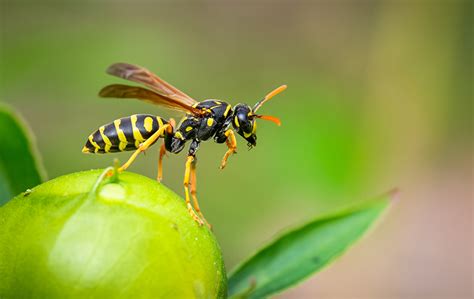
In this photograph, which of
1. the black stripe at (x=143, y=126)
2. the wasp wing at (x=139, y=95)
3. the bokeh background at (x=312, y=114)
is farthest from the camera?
the bokeh background at (x=312, y=114)

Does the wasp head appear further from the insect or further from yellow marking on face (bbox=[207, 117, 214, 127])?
yellow marking on face (bbox=[207, 117, 214, 127])

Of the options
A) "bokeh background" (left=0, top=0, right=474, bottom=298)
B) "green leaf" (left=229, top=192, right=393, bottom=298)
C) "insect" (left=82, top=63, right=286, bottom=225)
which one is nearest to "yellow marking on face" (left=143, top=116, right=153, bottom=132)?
"insect" (left=82, top=63, right=286, bottom=225)

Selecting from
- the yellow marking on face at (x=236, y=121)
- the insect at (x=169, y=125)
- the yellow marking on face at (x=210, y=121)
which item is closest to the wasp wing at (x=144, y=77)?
the insect at (x=169, y=125)

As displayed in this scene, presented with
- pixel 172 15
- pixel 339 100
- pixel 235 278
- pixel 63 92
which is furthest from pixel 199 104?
pixel 172 15

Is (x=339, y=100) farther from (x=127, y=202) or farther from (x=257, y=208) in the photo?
(x=127, y=202)

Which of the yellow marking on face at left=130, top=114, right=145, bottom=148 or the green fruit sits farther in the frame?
the yellow marking on face at left=130, top=114, right=145, bottom=148

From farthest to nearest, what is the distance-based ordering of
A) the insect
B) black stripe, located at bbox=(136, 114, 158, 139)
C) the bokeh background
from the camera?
the bokeh background < black stripe, located at bbox=(136, 114, 158, 139) < the insect

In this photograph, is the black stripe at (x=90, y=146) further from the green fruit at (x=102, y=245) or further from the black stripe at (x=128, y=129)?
the green fruit at (x=102, y=245)
